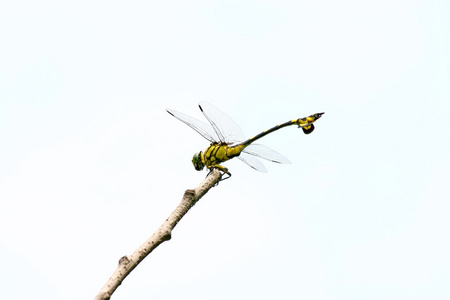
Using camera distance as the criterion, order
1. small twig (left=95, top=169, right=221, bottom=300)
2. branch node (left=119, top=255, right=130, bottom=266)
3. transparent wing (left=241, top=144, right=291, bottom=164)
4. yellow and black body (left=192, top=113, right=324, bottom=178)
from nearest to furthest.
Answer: small twig (left=95, top=169, right=221, bottom=300) → branch node (left=119, top=255, right=130, bottom=266) → yellow and black body (left=192, top=113, right=324, bottom=178) → transparent wing (left=241, top=144, right=291, bottom=164)

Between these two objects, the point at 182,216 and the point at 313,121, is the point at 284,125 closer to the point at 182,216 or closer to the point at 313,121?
the point at 313,121

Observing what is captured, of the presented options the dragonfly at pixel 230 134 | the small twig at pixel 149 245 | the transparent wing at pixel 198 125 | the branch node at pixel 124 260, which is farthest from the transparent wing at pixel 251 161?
the branch node at pixel 124 260

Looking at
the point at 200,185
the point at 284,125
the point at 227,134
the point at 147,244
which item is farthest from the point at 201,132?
the point at 147,244

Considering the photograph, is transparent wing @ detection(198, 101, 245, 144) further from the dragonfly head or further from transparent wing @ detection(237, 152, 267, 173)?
the dragonfly head

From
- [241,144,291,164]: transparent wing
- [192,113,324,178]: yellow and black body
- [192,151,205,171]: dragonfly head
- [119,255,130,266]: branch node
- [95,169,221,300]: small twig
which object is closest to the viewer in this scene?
[95,169,221,300]: small twig

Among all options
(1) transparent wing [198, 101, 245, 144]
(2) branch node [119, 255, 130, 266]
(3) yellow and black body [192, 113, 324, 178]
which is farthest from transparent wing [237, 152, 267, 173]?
(2) branch node [119, 255, 130, 266]

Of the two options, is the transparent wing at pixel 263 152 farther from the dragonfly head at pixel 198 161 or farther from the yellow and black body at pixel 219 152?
the dragonfly head at pixel 198 161
